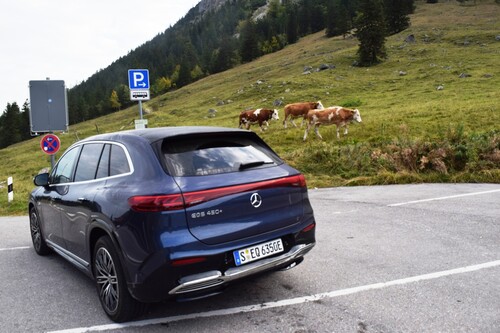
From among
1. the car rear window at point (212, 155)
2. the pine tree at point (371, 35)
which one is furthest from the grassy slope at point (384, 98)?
the car rear window at point (212, 155)

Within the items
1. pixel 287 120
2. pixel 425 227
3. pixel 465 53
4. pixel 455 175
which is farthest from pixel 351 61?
pixel 425 227

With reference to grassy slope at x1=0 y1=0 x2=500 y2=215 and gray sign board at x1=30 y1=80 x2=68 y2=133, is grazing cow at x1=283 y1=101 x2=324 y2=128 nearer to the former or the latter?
grassy slope at x1=0 y1=0 x2=500 y2=215

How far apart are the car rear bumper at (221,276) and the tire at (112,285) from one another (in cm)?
57

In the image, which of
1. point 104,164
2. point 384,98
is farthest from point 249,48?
point 104,164

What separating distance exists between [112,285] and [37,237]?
3309 mm

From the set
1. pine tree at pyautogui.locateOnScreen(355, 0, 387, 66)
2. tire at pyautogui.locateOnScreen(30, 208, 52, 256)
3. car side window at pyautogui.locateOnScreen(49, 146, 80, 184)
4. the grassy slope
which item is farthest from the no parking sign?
pine tree at pyautogui.locateOnScreen(355, 0, 387, 66)

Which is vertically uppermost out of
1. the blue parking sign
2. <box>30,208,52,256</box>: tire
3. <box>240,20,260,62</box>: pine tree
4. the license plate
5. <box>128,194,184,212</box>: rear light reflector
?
<box>240,20,260,62</box>: pine tree

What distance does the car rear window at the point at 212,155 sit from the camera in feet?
12.6

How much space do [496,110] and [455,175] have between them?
453 inches

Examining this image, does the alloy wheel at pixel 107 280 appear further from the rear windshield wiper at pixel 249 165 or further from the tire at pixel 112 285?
the rear windshield wiper at pixel 249 165

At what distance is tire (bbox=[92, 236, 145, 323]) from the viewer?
12.4ft

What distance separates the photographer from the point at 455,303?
12.5 feet

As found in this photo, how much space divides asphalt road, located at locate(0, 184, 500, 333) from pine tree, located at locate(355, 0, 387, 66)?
48.3 metres

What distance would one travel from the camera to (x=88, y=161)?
490 centimetres
